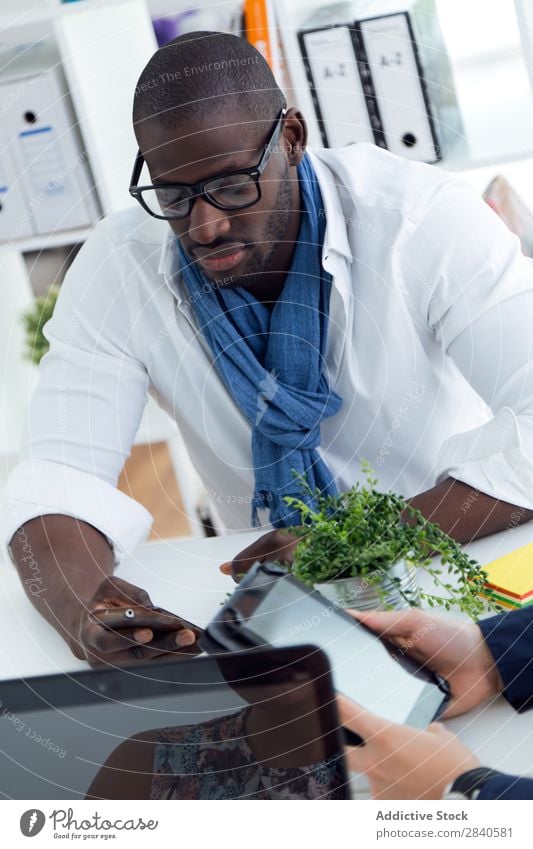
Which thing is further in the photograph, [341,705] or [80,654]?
[80,654]

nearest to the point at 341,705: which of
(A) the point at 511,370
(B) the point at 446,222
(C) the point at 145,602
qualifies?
(C) the point at 145,602

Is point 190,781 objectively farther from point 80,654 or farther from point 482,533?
point 482,533

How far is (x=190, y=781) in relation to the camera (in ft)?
1.49

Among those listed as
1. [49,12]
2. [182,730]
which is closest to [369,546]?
[182,730]

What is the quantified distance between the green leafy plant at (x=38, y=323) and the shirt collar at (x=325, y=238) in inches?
26.7

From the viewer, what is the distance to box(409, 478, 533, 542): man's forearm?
0.63 m

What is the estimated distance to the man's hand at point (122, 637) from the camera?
1.76ft

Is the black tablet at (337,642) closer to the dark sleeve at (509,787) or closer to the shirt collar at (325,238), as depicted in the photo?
the dark sleeve at (509,787)

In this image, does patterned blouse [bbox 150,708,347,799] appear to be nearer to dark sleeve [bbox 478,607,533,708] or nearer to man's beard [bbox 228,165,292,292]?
dark sleeve [bbox 478,607,533,708]

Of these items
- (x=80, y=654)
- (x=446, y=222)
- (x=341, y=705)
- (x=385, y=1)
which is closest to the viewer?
(x=341, y=705)

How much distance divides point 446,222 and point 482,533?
0.84 ft

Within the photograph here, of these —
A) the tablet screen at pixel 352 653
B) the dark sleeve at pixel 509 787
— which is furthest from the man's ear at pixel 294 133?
the dark sleeve at pixel 509 787

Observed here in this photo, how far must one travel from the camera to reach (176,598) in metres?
0.65

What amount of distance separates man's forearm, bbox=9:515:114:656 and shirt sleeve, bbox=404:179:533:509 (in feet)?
0.86
